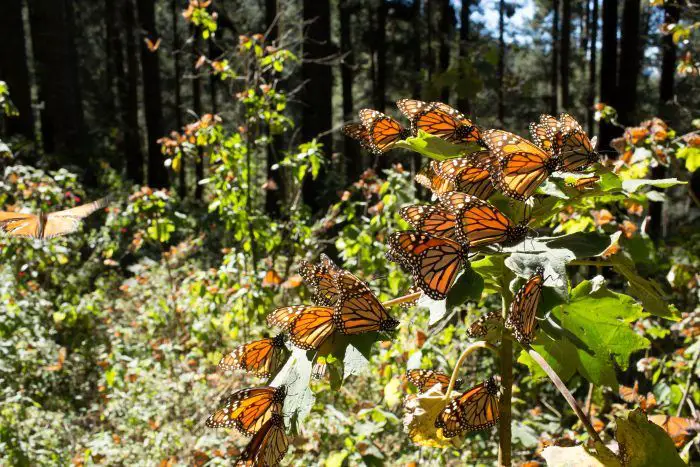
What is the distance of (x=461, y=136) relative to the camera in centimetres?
99

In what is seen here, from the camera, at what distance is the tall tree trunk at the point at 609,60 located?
8641 mm

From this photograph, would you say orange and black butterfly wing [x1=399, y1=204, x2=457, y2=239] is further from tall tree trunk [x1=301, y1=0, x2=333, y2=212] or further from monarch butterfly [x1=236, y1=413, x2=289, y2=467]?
tall tree trunk [x1=301, y1=0, x2=333, y2=212]

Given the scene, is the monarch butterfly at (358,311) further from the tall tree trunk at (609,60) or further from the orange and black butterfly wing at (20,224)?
the tall tree trunk at (609,60)

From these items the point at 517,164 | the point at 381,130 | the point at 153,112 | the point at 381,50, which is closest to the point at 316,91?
the point at 153,112

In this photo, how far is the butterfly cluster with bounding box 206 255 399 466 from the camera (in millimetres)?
840

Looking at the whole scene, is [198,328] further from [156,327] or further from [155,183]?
[155,183]

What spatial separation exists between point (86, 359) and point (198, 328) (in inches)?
64.2

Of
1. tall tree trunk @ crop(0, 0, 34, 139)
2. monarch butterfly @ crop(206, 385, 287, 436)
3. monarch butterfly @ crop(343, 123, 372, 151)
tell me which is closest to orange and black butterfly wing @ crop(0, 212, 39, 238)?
monarch butterfly @ crop(343, 123, 372, 151)

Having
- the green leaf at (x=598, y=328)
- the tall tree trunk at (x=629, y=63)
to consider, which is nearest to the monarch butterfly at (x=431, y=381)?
the green leaf at (x=598, y=328)

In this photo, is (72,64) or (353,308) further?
(72,64)

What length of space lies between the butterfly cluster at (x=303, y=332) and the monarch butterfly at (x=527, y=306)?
16 cm

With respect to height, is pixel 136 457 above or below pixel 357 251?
below

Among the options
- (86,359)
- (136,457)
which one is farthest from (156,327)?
(136,457)

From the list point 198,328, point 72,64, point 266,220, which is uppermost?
point 72,64
